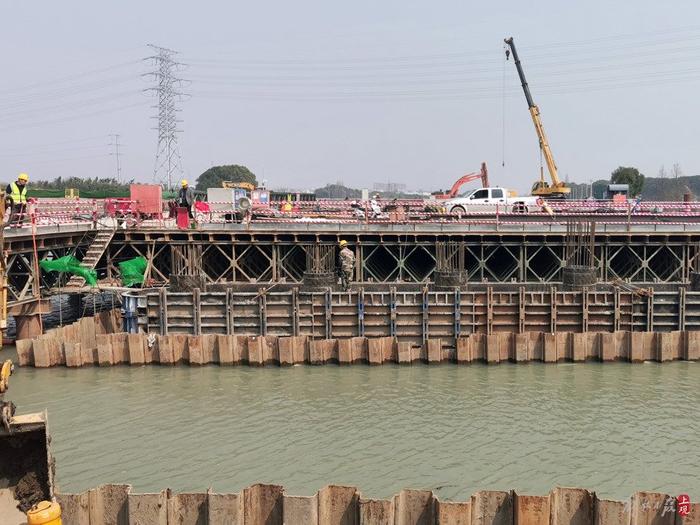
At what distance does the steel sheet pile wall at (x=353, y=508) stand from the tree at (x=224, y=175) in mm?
148200

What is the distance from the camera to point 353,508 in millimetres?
10031

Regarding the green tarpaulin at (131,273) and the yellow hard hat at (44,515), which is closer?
the yellow hard hat at (44,515)

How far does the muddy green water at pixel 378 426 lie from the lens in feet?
43.7

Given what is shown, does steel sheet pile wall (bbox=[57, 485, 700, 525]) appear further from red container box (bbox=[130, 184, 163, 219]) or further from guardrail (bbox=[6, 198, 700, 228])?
red container box (bbox=[130, 184, 163, 219])

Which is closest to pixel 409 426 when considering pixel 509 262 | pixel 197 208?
pixel 509 262

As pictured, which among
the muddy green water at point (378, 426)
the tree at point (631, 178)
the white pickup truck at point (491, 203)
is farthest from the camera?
the tree at point (631, 178)

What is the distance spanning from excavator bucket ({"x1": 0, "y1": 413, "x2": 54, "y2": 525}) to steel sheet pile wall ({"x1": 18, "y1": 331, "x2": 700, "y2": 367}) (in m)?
11.2

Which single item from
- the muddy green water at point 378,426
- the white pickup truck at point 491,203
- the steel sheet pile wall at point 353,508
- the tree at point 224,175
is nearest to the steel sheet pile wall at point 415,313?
the muddy green water at point 378,426

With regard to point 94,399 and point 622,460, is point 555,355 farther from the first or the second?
point 94,399

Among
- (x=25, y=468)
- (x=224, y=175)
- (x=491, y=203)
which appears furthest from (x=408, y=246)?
(x=224, y=175)

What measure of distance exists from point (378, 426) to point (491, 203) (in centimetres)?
2633

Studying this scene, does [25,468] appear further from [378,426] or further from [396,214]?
A: [396,214]

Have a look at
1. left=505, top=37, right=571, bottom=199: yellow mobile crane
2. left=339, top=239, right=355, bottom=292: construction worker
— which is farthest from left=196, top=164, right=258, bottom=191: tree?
left=339, top=239, right=355, bottom=292: construction worker

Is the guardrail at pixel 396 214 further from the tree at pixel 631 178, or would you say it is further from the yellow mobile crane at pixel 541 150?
the tree at pixel 631 178
